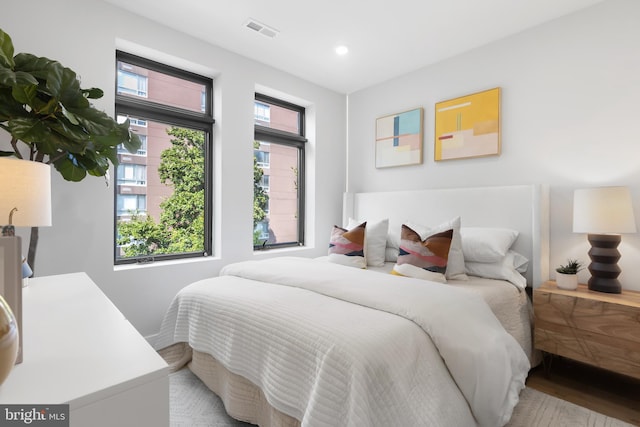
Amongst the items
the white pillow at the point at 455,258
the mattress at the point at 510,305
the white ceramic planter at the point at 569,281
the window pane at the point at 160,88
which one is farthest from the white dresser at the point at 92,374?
the white ceramic planter at the point at 569,281

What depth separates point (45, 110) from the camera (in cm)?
161

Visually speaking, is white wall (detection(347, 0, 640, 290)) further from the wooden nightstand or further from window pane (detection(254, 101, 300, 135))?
window pane (detection(254, 101, 300, 135))

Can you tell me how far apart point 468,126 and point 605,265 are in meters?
1.53

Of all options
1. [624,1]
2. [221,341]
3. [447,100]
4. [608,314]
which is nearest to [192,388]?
[221,341]

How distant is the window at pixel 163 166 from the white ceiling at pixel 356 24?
475 millimetres

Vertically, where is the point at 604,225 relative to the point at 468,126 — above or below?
below

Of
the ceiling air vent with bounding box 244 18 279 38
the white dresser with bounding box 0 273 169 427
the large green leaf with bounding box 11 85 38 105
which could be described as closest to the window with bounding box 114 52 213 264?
the ceiling air vent with bounding box 244 18 279 38

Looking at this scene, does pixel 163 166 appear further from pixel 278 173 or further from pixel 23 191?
pixel 23 191

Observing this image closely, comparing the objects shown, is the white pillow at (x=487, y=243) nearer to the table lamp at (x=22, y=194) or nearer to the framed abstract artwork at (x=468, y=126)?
the framed abstract artwork at (x=468, y=126)

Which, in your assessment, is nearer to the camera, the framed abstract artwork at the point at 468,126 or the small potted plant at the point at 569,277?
the small potted plant at the point at 569,277

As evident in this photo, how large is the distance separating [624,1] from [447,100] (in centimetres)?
131

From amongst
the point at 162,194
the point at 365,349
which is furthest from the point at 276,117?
the point at 365,349

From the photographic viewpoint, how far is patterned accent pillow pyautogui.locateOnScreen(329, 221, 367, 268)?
9.12ft

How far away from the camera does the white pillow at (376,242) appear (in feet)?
9.49
